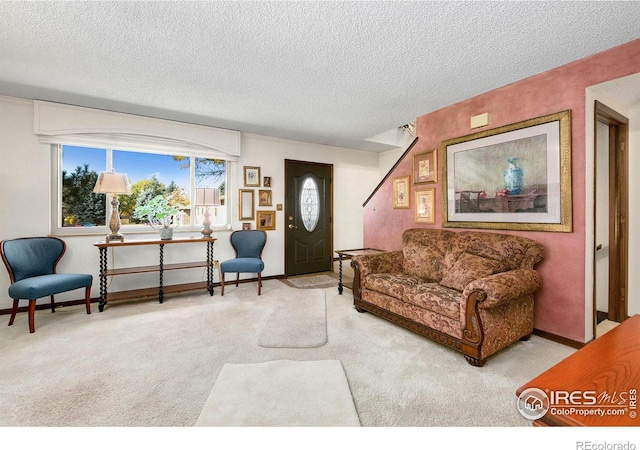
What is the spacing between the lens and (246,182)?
4672 mm

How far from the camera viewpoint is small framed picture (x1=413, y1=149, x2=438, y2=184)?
350 cm

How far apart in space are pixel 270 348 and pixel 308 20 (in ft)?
8.39

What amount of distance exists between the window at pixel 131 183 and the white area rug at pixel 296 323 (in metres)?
1.90

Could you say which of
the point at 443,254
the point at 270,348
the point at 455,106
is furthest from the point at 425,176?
the point at 270,348

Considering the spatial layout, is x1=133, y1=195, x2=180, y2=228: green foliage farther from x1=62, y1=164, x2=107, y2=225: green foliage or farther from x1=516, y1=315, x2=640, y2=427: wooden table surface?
x1=516, y1=315, x2=640, y2=427: wooden table surface

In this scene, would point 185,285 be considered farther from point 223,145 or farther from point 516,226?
Answer: point 516,226

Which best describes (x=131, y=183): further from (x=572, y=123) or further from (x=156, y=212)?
(x=572, y=123)

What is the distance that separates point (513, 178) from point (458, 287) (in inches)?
49.3

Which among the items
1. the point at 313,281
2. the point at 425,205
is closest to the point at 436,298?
the point at 425,205

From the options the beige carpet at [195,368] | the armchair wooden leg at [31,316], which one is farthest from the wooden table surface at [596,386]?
the armchair wooden leg at [31,316]

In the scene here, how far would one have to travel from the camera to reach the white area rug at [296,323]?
97.1 inches

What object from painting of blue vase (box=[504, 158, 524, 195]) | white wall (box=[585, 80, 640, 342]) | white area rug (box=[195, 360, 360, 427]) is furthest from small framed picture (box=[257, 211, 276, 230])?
white wall (box=[585, 80, 640, 342])

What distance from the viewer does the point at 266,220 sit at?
486 cm

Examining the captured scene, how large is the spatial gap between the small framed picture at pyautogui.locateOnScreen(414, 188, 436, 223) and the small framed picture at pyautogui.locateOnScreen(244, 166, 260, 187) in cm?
262
